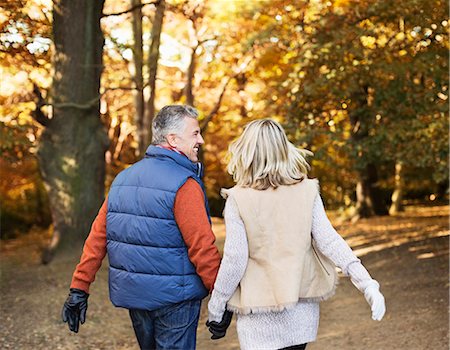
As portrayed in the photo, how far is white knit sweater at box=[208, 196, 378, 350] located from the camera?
3568mm

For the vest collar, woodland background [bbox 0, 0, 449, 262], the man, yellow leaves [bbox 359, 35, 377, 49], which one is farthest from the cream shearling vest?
yellow leaves [bbox 359, 35, 377, 49]

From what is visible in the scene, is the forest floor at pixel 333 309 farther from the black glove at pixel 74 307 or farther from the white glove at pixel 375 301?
the white glove at pixel 375 301

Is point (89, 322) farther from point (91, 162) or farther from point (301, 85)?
point (301, 85)

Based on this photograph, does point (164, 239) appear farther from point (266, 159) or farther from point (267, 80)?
point (267, 80)

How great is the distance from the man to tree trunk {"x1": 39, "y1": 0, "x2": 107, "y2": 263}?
24.9 feet

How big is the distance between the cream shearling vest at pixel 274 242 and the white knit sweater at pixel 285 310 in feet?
0.15

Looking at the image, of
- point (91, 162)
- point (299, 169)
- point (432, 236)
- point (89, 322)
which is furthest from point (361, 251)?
point (299, 169)

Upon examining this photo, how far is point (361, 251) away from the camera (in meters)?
14.2

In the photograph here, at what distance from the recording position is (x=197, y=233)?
3662 mm

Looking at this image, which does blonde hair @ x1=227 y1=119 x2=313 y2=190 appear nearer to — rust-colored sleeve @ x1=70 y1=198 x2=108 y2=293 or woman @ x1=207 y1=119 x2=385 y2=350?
woman @ x1=207 y1=119 x2=385 y2=350

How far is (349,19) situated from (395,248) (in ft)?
14.0

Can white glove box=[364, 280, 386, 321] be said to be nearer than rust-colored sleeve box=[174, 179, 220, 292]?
Yes

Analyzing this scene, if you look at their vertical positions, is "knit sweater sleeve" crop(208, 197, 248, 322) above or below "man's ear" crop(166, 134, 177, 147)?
below

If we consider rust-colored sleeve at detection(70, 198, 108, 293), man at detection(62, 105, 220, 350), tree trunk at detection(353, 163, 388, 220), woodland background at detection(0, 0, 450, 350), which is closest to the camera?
man at detection(62, 105, 220, 350)
